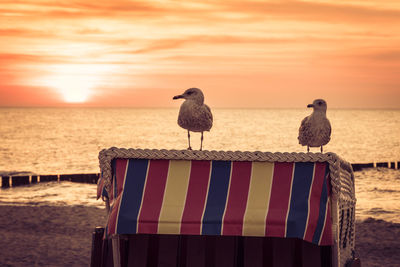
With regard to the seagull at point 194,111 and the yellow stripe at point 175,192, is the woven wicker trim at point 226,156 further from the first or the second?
the seagull at point 194,111

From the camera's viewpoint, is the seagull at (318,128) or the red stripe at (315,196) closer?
the red stripe at (315,196)

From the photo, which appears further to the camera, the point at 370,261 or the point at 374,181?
the point at 374,181

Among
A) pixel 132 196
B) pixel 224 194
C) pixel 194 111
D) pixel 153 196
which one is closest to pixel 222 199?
pixel 224 194

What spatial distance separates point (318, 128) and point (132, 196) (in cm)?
437

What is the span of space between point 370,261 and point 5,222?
9752 mm

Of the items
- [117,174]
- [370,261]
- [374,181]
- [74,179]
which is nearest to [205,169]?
[117,174]

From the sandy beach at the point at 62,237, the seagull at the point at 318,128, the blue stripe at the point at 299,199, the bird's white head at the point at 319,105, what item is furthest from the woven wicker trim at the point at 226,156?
the sandy beach at the point at 62,237

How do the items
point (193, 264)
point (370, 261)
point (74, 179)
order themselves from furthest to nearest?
point (74, 179) → point (370, 261) → point (193, 264)

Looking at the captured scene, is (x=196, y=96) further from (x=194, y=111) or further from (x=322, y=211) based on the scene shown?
(x=322, y=211)

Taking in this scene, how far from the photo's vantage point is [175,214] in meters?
4.54

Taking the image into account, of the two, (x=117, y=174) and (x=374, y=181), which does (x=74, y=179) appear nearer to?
(x=374, y=181)

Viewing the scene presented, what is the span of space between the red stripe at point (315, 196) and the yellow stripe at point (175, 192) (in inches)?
42.6

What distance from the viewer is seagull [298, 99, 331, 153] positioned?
8117 millimetres

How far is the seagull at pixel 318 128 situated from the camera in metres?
8.12
